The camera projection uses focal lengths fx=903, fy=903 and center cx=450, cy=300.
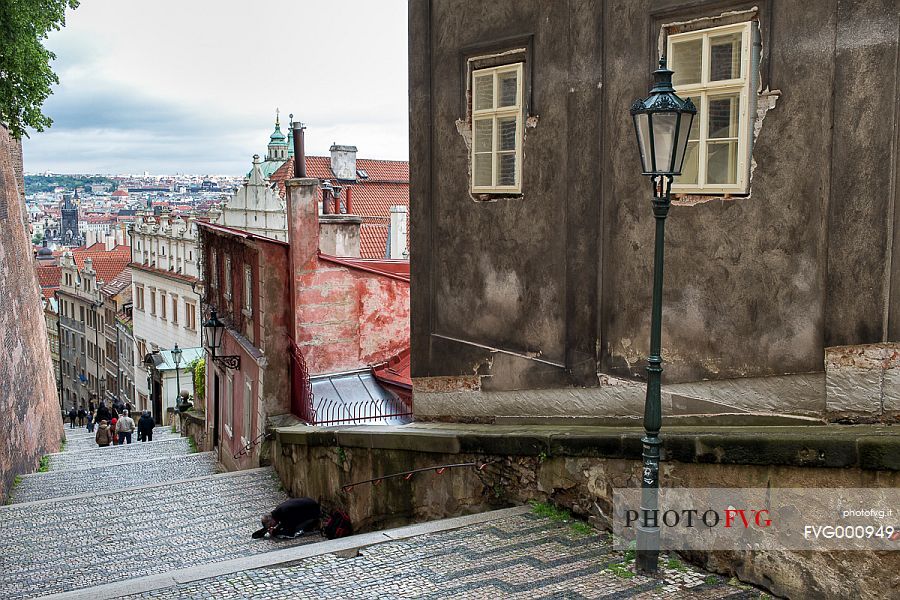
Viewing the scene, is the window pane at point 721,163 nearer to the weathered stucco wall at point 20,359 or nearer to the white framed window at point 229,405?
the weathered stucco wall at point 20,359

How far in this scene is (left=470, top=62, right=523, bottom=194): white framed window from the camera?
9758mm

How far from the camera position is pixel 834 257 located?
723 cm

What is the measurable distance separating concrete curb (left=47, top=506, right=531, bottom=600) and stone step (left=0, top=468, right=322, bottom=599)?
2.42m

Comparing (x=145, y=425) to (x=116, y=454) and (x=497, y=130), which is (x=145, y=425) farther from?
(x=497, y=130)

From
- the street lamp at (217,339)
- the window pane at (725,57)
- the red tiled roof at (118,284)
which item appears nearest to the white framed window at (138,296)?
the red tiled roof at (118,284)

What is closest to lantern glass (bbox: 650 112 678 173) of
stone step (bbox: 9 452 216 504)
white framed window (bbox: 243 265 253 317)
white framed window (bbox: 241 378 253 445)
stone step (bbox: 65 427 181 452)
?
stone step (bbox: 9 452 216 504)

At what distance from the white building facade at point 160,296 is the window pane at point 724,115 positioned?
122ft

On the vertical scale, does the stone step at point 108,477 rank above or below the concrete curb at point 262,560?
below

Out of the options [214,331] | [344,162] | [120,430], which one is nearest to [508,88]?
[214,331]

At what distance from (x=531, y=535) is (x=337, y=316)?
1043 centimetres

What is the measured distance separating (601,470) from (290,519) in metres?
4.75

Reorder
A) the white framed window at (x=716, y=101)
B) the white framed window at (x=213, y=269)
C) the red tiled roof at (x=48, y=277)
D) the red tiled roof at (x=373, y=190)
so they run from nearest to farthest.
Answer: the white framed window at (x=716, y=101) < the white framed window at (x=213, y=269) < the red tiled roof at (x=373, y=190) < the red tiled roof at (x=48, y=277)

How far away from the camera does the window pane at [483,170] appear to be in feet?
33.3

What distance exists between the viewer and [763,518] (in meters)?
6.19
